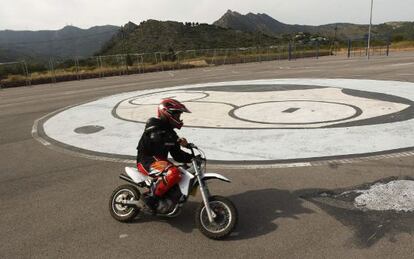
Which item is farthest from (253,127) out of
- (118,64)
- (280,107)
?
(118,64)

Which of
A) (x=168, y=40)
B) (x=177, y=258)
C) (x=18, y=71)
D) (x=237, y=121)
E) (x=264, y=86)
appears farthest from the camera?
(x=168, y=40)

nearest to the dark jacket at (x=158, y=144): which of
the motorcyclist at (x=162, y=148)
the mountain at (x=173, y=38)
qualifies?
the motorcyclist at (x=162, y=148)

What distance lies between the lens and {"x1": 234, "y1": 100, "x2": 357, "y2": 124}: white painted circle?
35.1 feet

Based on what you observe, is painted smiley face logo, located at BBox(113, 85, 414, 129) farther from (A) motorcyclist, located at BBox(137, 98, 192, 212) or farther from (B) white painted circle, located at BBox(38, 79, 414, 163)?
(A) motorcyclist, located at BBox(137, 98, 192, 212)

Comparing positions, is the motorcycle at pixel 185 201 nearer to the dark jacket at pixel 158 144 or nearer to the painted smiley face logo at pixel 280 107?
the dark jacket at pixel 158 144

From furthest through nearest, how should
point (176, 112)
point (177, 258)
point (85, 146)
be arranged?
point (85, 146)
point (176, 112)
point (177, 258)

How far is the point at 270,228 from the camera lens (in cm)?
475

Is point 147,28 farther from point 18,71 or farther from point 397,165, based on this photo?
point 397,165

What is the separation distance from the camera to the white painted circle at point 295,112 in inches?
421

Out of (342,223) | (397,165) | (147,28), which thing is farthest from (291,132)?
Answer: (147,28)

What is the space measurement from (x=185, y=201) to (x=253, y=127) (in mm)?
5553

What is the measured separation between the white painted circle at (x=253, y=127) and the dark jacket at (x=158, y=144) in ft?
9.12

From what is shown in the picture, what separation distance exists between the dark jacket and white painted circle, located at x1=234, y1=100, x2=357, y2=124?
19.9 feet

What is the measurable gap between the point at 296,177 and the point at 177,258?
291cm
